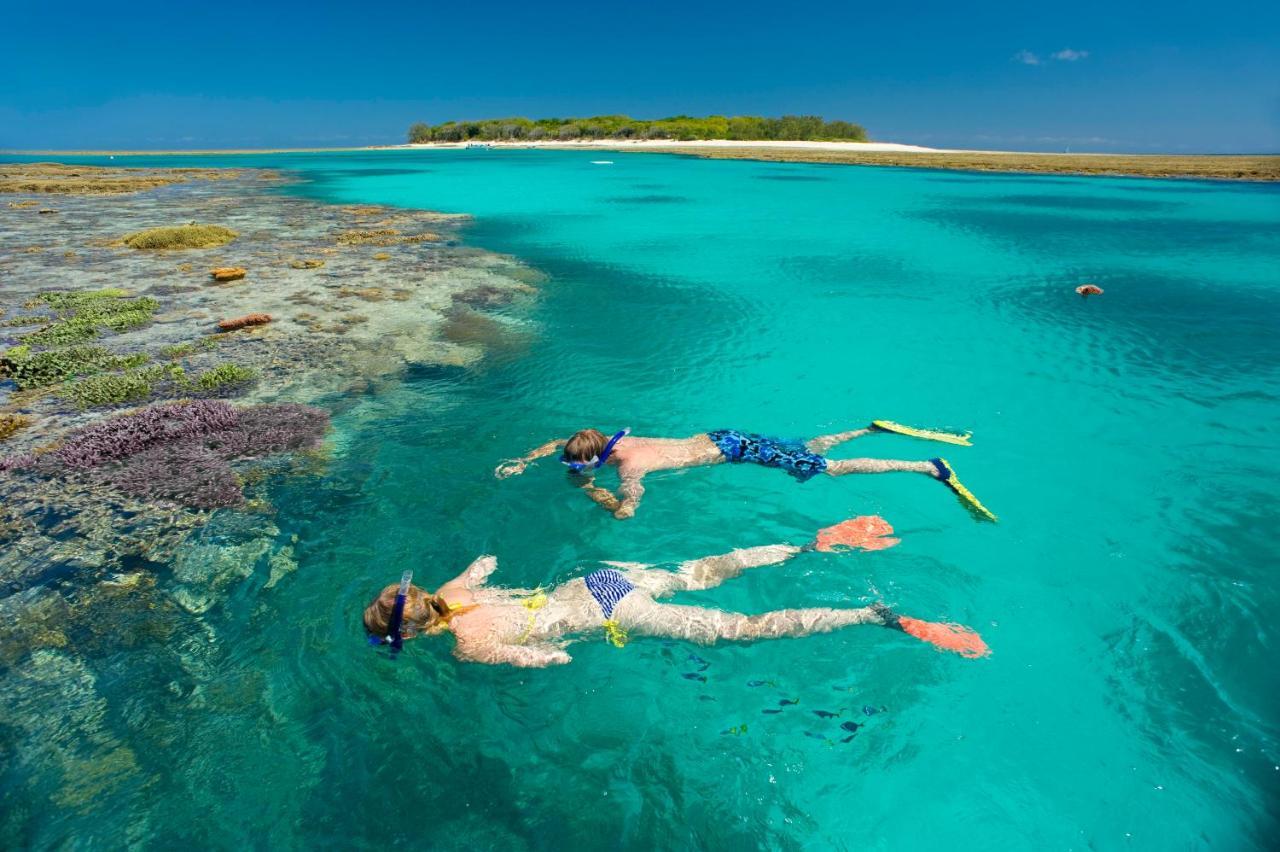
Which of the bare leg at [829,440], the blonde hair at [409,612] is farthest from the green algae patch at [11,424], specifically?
the bare leg at [829,440]

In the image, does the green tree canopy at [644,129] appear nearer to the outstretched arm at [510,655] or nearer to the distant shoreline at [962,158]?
the distant shoreline at [962,158]

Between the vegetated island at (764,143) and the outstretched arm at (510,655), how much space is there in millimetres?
90357

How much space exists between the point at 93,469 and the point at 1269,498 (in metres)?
19.0

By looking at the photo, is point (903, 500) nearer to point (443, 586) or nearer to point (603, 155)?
point (443, 586)

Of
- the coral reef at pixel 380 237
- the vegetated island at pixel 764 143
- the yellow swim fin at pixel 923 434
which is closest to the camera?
the yellow swim fin at pixel 923 434

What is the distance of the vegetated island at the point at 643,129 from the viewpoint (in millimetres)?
141000

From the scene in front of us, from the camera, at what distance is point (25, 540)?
313 inches

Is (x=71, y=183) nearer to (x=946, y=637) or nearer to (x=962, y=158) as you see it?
(x=946, y=637)

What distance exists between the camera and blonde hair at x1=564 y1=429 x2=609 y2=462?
8.95 m

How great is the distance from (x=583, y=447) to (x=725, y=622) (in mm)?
3613

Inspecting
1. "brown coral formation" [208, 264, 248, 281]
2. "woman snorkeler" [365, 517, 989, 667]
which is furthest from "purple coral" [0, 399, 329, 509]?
"brown coral formation" [208, 264, 248, 281]

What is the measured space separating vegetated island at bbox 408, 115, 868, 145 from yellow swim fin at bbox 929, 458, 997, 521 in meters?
147

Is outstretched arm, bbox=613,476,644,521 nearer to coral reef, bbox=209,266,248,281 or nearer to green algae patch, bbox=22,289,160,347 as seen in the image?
green algae patch, bbox=22,289,160,347

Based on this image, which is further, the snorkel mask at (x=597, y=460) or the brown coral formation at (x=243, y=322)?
the brown coral formation at (x=243, y=322)
